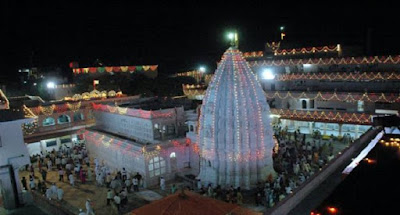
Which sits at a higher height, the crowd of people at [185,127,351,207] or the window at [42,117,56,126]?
the window at [42,117,56,126]

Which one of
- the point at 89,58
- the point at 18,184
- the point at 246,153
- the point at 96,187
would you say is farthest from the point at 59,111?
the point at 89,58

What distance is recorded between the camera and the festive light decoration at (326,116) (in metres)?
31.2

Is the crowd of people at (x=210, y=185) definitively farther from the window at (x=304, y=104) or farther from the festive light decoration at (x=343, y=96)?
the window at (x=304, y=104)

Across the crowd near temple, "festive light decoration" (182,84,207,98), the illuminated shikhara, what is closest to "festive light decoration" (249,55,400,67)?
the crowd near temple

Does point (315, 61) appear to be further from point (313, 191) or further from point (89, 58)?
point (89, 58)

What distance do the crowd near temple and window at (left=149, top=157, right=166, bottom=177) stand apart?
0.07m

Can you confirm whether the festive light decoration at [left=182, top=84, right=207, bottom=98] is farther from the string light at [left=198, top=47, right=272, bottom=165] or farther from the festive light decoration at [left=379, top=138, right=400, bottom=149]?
the festive light decoration at [left=379, top=138, right=400, bottom=149]

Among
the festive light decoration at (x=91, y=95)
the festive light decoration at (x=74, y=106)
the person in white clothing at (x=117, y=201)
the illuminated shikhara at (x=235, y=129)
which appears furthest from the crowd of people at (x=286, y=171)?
the festive light decoration at (x=91, y=95)

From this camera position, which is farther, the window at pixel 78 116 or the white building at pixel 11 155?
the window at pixel 78 116

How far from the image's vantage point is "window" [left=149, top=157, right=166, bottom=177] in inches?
923

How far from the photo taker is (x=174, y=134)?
27.1 metres

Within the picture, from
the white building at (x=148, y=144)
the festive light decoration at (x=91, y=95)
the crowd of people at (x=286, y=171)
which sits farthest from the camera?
the festive light decoration at (x=91, y=95)

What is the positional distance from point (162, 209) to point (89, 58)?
64795mm

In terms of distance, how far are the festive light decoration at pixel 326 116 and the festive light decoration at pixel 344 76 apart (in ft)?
14.1
